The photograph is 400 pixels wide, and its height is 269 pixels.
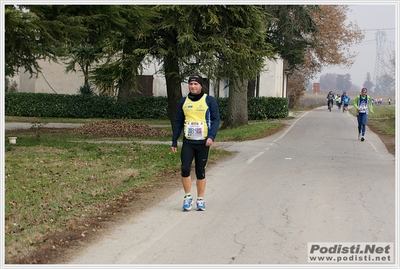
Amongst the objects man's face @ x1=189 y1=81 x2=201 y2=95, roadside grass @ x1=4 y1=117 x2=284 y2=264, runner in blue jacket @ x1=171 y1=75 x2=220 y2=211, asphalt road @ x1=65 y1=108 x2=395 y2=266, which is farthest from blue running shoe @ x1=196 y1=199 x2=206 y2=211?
man's face @ x1=189 y1=81 x2=201 y2=95

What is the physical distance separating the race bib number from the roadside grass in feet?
4.88

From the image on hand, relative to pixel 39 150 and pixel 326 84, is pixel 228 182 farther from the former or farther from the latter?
pixel 326 84

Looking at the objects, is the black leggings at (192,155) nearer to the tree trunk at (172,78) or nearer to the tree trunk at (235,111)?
the tree trunk at (172,78)

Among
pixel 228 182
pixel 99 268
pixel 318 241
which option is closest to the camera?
pixel 99 268

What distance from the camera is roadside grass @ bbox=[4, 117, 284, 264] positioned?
25.6ft

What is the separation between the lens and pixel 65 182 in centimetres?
1112

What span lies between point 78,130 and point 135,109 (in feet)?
40.2

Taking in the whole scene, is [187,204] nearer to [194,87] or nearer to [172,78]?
[194,87]

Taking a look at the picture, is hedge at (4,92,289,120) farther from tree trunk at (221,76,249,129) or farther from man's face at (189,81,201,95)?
man's face at (189,81,201,95)

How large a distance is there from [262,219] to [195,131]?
5.00 ft

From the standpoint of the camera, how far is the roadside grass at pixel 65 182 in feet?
25.6

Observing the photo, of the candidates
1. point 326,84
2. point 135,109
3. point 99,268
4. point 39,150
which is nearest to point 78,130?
point 39,150

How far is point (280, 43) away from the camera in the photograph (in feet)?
110

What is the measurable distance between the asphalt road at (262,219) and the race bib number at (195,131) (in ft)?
3.35
